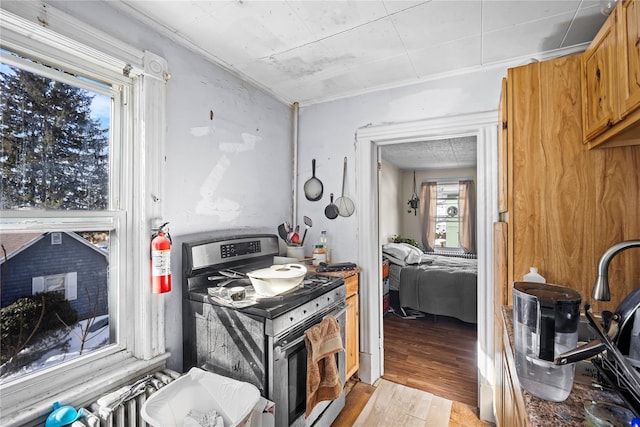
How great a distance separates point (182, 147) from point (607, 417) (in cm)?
202

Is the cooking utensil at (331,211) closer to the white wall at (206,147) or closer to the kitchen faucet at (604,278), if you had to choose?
the white wall at (206,147)

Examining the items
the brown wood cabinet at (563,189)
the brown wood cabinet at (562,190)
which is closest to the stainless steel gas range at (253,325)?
the brown wood cabinet at (562,190)

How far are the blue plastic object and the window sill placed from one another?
0.16ft

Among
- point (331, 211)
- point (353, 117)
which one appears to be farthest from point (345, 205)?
point (353, 117)

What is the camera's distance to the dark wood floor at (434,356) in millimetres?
2262

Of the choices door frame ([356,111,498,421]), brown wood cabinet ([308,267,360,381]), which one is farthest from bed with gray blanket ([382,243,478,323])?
brown wood cabinet ([308,267,360,381])

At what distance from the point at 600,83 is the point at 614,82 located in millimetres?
149

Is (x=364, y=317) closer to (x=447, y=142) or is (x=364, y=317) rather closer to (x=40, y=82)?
(x=40, y=82)

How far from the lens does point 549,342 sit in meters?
0.80

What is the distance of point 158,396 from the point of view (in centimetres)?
115

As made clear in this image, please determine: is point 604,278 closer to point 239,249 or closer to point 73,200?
point 239,249

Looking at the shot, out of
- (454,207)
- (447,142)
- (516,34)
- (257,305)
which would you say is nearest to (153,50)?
(257,305)

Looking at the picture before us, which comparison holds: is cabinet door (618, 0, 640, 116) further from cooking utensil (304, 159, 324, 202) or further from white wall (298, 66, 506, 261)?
cooking utensil (304, 159, 324, 202)

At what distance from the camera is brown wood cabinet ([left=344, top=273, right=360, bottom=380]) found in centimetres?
214
